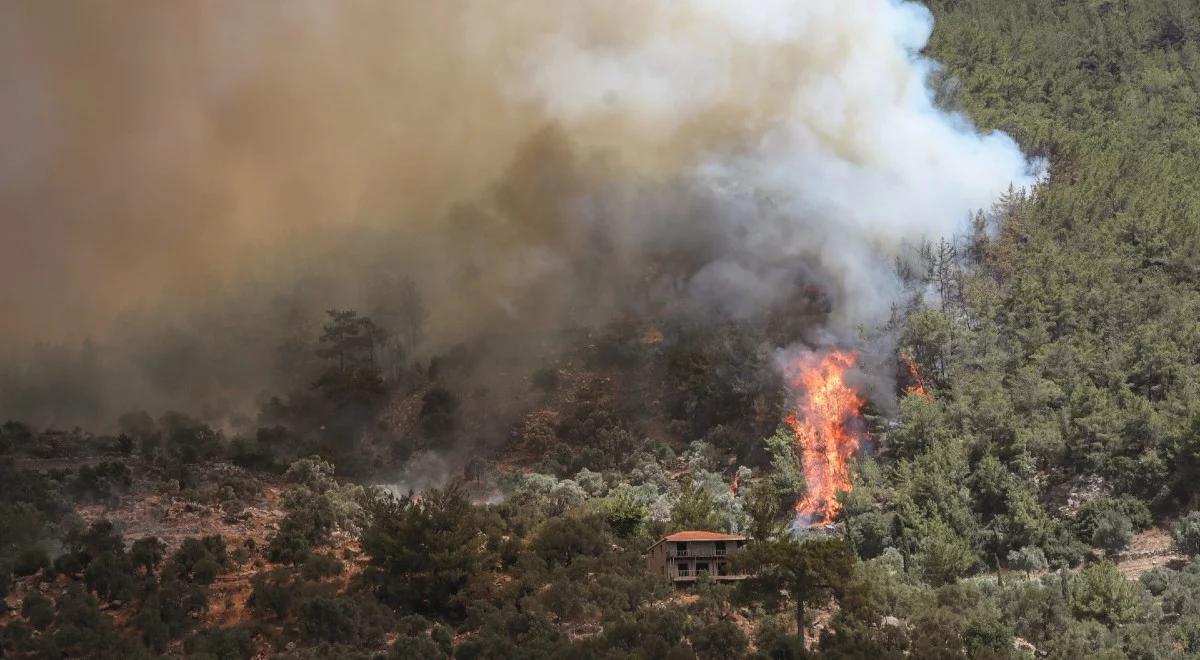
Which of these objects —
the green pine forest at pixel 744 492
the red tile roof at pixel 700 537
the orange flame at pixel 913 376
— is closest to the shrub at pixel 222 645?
the green pine forest at pixel 744 492

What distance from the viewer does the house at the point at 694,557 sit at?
50.8 metres

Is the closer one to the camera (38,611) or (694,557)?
(38,611)

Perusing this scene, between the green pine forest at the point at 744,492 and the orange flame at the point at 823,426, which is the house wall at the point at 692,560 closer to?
the green pine forest at the point at 744,492

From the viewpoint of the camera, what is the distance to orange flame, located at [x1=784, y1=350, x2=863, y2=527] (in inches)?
2406

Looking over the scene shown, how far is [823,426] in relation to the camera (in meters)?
64.2

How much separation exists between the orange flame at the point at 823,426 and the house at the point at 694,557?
30.4 feet

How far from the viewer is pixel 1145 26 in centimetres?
9981

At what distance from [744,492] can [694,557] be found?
12425 millimetres

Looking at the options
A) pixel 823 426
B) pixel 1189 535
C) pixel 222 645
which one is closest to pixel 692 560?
pixel 823 426

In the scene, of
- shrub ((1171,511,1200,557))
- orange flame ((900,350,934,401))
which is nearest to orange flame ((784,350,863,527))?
orange flame ((900,350,934,401))

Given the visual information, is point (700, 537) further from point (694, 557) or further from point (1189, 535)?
point (1189, 535)

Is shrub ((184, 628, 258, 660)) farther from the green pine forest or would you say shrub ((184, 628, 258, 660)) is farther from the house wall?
the house wall

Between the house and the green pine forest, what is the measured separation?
3.36 ft

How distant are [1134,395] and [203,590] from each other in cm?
3843
